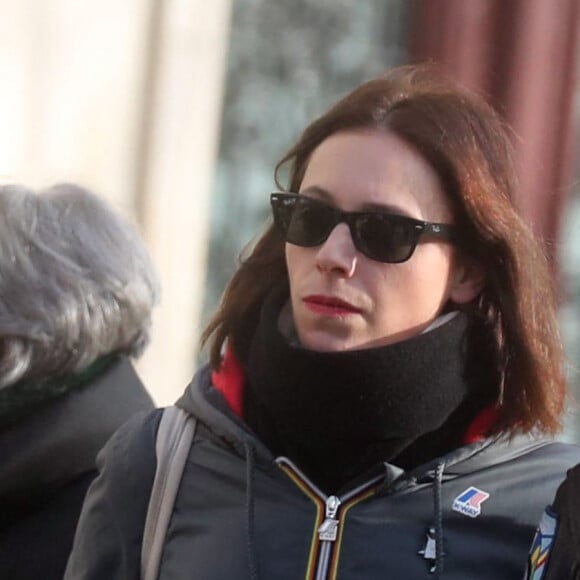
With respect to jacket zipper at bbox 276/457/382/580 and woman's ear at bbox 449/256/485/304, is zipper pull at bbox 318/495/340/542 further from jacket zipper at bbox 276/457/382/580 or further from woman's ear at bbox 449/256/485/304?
woman's ear at bbox 449/256/485/304

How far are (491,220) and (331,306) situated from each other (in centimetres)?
30

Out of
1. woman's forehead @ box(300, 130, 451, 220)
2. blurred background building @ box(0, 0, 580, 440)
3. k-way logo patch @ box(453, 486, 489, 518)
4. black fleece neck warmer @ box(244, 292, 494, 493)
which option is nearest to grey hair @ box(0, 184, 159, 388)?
black fleece neck warmer @ box(244, 292, 494, 493)

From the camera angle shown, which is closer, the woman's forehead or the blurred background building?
the woman's forehead

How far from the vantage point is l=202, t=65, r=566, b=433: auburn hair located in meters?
1.98

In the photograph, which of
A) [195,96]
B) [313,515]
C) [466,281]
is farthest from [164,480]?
[195,96]

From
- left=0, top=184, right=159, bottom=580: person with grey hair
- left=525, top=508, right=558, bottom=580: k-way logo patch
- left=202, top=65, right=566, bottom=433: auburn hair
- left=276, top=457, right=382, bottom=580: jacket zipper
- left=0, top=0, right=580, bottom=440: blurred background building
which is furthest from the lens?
left=0, top=0, right=580, bottom=440: blurred background building

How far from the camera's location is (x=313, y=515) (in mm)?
1900

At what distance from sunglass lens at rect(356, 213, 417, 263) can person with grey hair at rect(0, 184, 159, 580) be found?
2.18ft

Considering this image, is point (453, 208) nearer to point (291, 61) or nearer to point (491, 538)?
point (491, 538)

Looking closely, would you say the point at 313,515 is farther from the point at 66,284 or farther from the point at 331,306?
the point at 66,284

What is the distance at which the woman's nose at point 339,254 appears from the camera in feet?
6.26

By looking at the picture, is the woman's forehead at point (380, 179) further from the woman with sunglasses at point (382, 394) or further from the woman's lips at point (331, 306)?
the woman's lips at point (331, 306)

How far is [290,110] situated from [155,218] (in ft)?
1.98

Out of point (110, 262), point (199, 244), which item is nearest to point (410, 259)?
point (110, 262)
